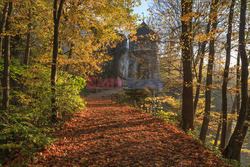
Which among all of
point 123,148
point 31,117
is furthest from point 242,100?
point 31,117

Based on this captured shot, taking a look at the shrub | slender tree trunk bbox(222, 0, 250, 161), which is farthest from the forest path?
slender tree trunk bbox(222, 0, 250, 161)

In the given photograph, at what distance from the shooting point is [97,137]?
449 centimetres

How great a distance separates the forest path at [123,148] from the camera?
315 cm

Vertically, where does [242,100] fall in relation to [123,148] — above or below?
above

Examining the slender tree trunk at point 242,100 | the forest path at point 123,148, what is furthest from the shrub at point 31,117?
the slender tree trunk at point 242,100

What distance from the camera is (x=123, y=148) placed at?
3.79 meters

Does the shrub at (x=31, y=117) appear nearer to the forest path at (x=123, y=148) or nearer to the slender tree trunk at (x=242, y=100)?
the forest path at (x=123, y=148)

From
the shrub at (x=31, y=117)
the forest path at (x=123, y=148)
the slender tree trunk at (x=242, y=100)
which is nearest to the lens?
the forest path at (x=123, y=148)

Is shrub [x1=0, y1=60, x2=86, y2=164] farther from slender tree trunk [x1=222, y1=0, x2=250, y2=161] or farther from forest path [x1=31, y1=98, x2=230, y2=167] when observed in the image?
slender tree trunk [x1=222, y1=0, x2=250, y2=161]

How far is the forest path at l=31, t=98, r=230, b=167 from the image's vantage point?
315 cm

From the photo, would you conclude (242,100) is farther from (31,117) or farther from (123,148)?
(31,117)

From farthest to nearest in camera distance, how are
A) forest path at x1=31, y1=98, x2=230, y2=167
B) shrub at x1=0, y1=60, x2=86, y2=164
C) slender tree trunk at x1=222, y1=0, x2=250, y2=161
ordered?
slender tree trunk at x1=222, y1=0, x2=250, y2=161, shrub at x1=0, y1=60, x2=86, y2=164, forest path at x1=31, y1=98, x2=230, y2=167

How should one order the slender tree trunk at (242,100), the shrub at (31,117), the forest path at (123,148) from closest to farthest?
the forest path at (123,148) → the shrub at (31,117) → the slender tree trunk at (242,100)

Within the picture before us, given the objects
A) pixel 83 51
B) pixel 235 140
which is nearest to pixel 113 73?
pixel 83 51
